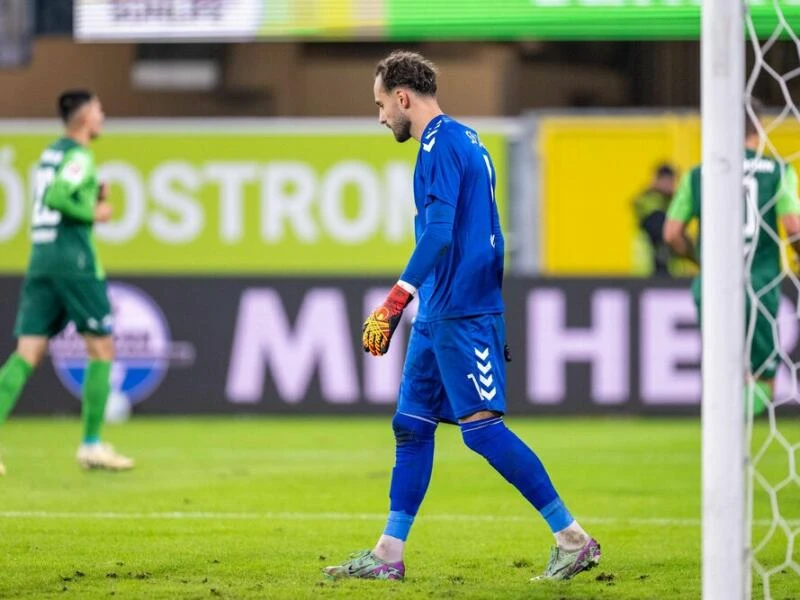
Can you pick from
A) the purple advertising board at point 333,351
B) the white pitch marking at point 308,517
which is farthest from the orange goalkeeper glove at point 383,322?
the purple advertising board at point 333,351

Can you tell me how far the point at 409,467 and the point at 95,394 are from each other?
385cm

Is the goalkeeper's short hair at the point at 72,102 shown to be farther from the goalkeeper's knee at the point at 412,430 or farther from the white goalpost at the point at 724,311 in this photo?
the white goalpost at the point at 724,311

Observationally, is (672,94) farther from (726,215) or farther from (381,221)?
(726,215)

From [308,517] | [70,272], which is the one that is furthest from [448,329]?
[70,272]

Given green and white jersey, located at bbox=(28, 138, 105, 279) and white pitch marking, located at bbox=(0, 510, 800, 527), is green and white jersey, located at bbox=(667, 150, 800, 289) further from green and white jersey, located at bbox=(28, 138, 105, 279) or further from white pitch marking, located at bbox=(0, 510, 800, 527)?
green and white jersey, located at bbox=(28, 138, 105, 279)

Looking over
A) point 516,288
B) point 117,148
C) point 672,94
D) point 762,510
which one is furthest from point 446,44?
point 762,510

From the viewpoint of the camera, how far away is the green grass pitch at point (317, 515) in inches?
229

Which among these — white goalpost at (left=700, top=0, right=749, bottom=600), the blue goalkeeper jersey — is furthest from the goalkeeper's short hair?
white goalpost at (left=700, top=0, right=749, bottom=600)

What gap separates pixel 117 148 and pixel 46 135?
0.77 m

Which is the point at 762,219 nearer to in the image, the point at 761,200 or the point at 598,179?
the point at 761,200

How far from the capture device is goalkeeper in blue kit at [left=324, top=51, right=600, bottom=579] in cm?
578

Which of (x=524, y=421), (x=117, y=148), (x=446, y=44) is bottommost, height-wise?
(x=524, y=421)

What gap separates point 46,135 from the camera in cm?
1742

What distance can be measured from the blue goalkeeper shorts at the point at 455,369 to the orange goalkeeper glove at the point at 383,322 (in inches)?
10.2
